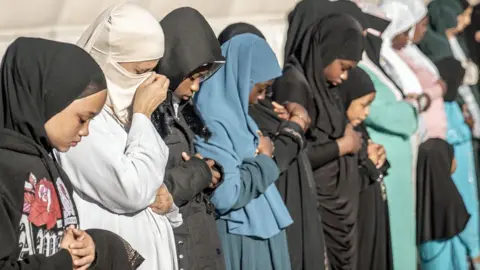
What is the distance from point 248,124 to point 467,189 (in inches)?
145

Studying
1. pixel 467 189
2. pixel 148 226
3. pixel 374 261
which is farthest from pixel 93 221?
pixel 467 189

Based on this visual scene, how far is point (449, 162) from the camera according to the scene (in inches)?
281

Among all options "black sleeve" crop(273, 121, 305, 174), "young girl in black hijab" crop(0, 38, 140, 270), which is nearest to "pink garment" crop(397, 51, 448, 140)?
"black sleeve" crop(273, 121, 305, 174)

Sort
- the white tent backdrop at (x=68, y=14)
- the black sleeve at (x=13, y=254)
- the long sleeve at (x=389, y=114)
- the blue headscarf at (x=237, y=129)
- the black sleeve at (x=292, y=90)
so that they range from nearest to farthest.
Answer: the black sleeve at (x=13, y=254), the white tent backdrop at (x=68, y=14), the blue headscarf at (x=237, y=129), the black sleeve at (x=292, y=90), the long sleeve at (x=389, y=114)

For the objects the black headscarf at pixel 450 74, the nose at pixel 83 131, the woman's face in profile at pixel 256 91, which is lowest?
the black headscarf at pixel 450 74

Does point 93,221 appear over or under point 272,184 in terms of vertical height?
over

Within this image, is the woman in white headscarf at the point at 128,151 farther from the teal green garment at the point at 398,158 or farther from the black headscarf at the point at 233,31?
the teal green garment at the point at 398,158

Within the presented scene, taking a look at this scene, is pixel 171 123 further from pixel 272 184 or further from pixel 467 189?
pixel 467 189

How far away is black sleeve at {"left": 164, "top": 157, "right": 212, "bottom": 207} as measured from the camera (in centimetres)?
389

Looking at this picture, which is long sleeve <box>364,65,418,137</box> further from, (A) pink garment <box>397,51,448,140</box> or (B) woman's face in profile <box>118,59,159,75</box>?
(B) woman's face in profile <box>118,59,159,75</box>

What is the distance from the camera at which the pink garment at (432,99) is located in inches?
279

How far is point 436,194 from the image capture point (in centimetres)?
701

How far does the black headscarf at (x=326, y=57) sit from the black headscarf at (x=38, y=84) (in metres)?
2.34

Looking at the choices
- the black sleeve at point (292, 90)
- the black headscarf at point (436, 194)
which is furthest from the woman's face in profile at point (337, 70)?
the black headscarf at point (436, 194)
